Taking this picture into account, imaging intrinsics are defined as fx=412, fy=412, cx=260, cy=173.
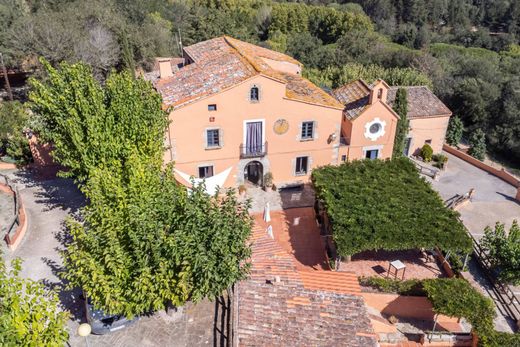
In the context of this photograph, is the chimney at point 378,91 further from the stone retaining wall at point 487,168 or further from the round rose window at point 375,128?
the stone retaining wall at point 487,168

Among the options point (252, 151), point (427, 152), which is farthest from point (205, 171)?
point (427, 152)

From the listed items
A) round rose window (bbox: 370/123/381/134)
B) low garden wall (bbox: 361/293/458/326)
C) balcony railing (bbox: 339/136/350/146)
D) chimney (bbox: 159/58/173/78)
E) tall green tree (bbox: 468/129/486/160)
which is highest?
chimney (bbox: 159/58/173/78)

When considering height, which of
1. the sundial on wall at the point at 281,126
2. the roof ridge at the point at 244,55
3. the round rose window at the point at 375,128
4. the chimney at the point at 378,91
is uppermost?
the roof ridge at the point at 244,55

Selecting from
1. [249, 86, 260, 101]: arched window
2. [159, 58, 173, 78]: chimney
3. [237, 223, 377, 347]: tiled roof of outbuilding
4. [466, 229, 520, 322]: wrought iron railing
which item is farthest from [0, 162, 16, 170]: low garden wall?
[466, 229, 520, 322]: wrought iron railing

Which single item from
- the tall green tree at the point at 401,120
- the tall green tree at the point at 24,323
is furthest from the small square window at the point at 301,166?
the tall green tree at the point at 24,323

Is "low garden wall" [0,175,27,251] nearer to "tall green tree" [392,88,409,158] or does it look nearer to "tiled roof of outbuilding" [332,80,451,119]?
"tiled roof of outbuilding" [332,80,451,119]

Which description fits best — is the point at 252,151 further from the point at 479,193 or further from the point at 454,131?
the point at 454,131

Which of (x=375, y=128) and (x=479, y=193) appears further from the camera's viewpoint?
(x=479, y=193)
